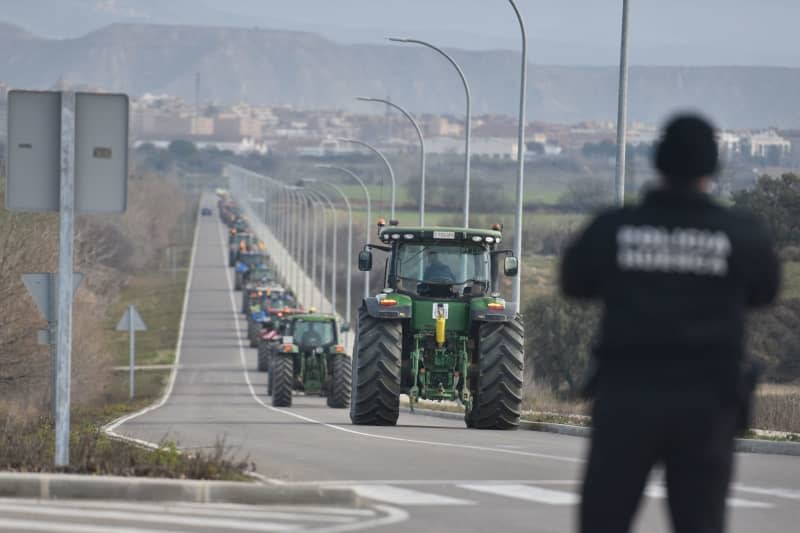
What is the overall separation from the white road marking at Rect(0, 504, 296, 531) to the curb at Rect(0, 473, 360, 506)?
1.35 ft

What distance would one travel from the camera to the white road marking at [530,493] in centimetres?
1285

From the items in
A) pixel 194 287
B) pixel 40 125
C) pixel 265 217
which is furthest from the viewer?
pixel 265 217

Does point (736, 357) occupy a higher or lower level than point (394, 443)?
higher

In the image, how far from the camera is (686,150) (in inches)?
270

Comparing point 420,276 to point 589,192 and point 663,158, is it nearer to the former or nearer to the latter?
point 663,158

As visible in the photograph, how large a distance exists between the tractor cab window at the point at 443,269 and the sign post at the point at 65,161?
1147cm

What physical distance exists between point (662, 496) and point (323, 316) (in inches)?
1273

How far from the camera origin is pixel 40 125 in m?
13.0

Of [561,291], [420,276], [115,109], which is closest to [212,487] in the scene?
[115,109]

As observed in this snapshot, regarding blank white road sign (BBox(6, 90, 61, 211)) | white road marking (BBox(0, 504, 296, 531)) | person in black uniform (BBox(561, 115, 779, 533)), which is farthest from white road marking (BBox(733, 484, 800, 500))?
person in black uniform (BBox(561, 115, 779, 533))

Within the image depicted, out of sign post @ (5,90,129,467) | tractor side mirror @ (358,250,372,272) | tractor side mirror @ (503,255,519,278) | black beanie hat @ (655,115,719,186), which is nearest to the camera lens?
black beanie hat @ (655,115,719,186)

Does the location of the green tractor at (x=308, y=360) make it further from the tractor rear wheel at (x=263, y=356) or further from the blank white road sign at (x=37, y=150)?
the blank white road sign at (x=37, y=150)

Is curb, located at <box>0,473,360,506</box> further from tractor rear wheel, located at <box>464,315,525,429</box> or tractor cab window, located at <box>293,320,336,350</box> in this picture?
tractor cab window, located at <box>293,320,336,350</box>

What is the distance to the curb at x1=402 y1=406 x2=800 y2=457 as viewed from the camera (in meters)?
19.4
